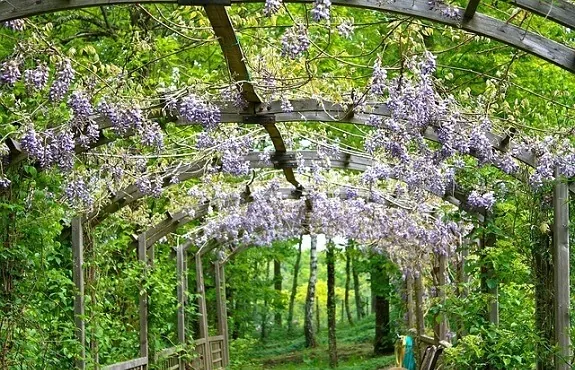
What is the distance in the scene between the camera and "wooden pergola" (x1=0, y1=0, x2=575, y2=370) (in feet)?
13.1

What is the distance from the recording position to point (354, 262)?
2250cm

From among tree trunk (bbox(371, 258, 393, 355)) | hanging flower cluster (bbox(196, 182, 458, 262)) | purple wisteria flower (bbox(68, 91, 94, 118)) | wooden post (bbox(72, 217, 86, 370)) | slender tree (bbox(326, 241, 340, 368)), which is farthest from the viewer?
slender tree (bbox(326, 241, 340, 368))

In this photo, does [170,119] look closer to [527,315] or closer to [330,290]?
[527,315]

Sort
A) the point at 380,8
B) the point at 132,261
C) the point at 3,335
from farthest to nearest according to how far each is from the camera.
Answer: the point at 132,261, the point at 3,335, the point at 380,8

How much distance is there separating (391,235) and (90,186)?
6.14 metres

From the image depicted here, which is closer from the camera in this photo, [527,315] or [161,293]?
[527,315]

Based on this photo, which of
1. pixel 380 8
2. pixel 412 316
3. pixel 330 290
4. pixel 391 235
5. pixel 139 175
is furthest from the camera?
pixel 330 290

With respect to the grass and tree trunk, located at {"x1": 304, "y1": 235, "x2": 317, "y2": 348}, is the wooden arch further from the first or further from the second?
tree trunk, located at {"x1": 304, "y1": 235, "x2": 317, "y2": 348}

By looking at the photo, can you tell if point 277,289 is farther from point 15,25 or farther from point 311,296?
point 15,25

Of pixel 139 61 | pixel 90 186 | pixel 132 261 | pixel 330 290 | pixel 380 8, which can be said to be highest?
pixel 139 61

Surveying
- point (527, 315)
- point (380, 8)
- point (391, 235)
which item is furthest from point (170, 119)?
point (391, 235)

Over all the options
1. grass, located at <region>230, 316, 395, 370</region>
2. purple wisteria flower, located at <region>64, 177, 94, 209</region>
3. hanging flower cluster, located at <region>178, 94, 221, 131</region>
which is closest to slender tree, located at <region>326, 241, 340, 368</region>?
grass, located at <region>230, 316, 395, 370</region>

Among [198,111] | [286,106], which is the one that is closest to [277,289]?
[286,106]

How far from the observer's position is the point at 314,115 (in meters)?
6.53
